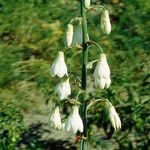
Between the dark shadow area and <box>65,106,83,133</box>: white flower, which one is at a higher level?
the dark shadow area

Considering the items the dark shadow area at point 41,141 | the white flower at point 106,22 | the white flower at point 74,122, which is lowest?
the white flower at point 74,122

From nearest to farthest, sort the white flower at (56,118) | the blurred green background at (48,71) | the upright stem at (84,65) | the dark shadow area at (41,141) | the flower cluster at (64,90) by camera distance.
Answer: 1. the upright stem at (84,65)
2. the flower cluster at (64,90)
3. the white flower at (56,118)
4. the blurred green background at (48,71)
5. the dark shadow area at (41,141)

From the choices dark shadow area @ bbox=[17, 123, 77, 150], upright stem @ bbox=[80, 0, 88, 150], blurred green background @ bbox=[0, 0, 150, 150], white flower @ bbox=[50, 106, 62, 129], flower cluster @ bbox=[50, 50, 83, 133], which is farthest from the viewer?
dark shadow area @ bbox=[17, 123, 77, 150]

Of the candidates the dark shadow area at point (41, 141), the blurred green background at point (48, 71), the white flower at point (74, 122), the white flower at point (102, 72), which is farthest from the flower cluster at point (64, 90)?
the dark shadow area at point (41, 141)

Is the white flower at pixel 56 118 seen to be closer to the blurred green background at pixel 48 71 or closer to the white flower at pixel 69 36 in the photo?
the white flower at pixel 69 36

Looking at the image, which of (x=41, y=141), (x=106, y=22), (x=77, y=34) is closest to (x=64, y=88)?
(x=77, y=34)

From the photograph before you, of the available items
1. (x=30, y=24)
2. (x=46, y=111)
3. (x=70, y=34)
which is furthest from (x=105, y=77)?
(x=30, y=24)

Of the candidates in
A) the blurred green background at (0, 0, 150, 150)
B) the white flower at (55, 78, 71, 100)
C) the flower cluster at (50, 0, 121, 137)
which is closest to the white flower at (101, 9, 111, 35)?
the flower cluster at (50, 0, 121, 137)

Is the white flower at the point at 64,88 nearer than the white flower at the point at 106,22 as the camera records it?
No

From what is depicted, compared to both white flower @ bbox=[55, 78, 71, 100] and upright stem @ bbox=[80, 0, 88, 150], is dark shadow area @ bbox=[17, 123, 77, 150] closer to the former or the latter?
upright stem @ bbox=[80, 0, 88, 150]
